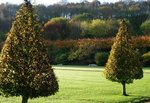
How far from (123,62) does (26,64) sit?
49.0 feet

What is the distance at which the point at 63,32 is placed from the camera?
122 metres

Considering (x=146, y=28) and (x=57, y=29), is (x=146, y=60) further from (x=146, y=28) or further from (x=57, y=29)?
(x=57, y=29)

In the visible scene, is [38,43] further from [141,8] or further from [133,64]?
[141,8]

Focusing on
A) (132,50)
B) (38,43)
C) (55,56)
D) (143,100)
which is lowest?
(55,56)

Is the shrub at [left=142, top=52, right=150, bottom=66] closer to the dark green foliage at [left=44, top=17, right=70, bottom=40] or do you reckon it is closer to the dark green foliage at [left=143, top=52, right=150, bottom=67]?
the dark green foliage at [left=143, top=52, right=150, bottom=67]

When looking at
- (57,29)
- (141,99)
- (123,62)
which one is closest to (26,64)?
(141,99)

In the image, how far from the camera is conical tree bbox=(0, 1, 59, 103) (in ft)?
66.9

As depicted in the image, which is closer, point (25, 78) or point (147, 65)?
point (25, 78)

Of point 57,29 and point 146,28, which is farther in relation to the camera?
point 57,29

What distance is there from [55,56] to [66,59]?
4.78 m

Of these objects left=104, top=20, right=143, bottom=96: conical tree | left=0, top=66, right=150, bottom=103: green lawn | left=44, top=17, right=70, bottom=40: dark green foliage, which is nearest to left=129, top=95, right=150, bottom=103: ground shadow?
left=0, top=66, right=150, bottom=103: green lawn

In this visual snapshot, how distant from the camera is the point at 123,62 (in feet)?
112

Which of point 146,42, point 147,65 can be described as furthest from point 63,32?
point 147,65

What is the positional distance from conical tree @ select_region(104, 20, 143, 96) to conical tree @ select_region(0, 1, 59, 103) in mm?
13427
